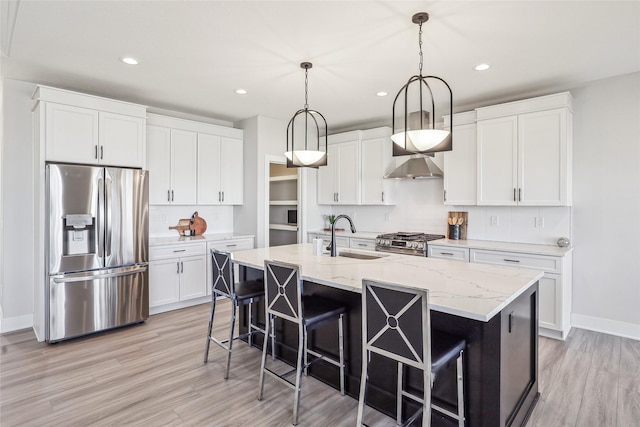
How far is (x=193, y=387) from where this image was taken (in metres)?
2.61

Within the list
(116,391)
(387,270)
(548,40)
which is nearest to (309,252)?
(387,270)

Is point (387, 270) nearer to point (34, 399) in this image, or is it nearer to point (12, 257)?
point (34, 399)

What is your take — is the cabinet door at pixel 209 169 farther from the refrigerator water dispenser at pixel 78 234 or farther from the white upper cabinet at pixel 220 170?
the refrigerator water dispenser at pixel 78 234

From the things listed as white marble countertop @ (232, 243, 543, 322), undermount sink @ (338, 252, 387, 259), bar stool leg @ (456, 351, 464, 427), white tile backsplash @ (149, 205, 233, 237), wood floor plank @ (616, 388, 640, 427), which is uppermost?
white tile backsplash @ (149, 205, 233, 237)

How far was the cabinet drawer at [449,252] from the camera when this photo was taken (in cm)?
401

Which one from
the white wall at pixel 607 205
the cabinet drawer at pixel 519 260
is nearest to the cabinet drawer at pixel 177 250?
the cabinet drawer at pixel 519 260

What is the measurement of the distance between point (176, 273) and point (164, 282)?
175 mm

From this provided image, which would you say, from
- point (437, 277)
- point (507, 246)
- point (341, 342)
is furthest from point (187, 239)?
point (507, 246)

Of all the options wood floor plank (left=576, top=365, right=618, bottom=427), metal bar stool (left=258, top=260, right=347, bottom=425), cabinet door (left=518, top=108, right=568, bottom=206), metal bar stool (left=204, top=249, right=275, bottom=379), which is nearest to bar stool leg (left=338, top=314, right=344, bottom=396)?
metal bar stool (left=258, top=260, right=347, bottom=425)

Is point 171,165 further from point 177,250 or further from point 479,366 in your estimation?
point 479,366

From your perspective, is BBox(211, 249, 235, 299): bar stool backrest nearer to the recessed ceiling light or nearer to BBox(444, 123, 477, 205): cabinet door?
the recessed ceiling light

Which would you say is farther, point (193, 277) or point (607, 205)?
point (193, 277)

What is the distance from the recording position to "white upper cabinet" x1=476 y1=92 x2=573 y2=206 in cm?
362

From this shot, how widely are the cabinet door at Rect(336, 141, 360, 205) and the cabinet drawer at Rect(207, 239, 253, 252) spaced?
1634mm
